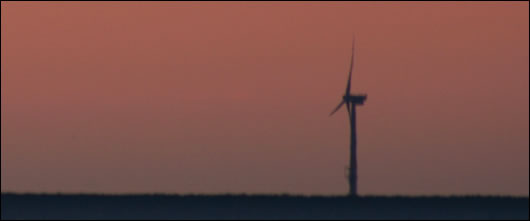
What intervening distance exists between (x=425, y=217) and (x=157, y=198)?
2976 cm

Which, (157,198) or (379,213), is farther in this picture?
(157,198)

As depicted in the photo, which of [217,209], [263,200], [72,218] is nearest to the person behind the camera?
[72,218]

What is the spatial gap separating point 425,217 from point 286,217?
836 cm

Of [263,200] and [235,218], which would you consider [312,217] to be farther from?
[263,200]

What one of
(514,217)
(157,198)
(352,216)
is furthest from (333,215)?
(157,198)

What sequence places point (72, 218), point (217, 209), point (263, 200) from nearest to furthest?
point (72, 218)
point (217, 209)
point (263, 200)

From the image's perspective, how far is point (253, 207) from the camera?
157750 millimetres

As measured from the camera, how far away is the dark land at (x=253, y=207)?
14650 cm

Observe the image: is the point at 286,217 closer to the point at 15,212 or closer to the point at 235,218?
the point at 235,218

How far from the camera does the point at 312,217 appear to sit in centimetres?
14538

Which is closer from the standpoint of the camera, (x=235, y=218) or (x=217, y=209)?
(x=235, y=218)

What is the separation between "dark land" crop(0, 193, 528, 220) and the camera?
5768 inches

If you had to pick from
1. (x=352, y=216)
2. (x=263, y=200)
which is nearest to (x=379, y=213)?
(x=352, y=216)

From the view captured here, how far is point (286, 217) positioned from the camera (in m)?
145
